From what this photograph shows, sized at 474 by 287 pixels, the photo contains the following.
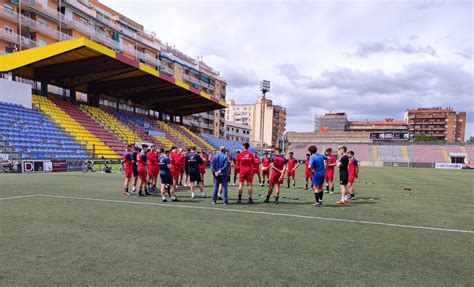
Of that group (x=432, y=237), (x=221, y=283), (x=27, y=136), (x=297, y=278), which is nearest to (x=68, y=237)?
(x=221, y=283)

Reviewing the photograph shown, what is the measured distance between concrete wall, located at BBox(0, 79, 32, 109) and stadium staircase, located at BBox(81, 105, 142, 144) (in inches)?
284

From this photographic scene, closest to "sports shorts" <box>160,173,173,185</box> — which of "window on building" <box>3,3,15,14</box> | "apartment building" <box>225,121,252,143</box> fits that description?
"window on building" <box>3,3,15,14</box>

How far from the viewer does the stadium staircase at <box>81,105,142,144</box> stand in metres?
34.3

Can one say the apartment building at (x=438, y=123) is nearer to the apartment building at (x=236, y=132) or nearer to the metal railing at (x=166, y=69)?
the apartment building at (x=236, y=132)

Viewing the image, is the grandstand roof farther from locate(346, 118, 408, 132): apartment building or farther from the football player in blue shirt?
locate(346, 118, 408, 132): apartment building

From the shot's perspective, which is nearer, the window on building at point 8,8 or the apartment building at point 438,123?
the window on building at point 8,8

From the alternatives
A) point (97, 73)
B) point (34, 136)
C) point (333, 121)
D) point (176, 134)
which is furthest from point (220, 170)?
point (333, 121)

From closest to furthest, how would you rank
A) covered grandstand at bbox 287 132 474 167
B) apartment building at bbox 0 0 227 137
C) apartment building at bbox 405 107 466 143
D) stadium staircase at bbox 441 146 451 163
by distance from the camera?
apartment building at bbox 0 0 227 137
stadium staircase at bbox 441 146 451 163
covered grandstand at bbox 287 132 474 167
apartment building at bbox 405 107 466 143

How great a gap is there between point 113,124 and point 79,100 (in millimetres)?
7475

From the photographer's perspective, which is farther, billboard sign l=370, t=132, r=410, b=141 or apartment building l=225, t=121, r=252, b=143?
apartment building l=225, t=121, r=252, b=143

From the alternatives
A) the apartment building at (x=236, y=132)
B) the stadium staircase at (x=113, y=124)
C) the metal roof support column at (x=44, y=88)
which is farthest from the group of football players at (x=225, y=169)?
the apartment building at (x=236, y=132)

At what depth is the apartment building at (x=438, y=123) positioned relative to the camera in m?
134

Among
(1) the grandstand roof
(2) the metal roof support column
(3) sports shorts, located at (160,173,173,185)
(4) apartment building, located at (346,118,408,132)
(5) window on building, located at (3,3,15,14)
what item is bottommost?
(3) sports shorts, located at (160,173,173,185)

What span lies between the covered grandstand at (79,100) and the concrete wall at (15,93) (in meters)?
0.50
